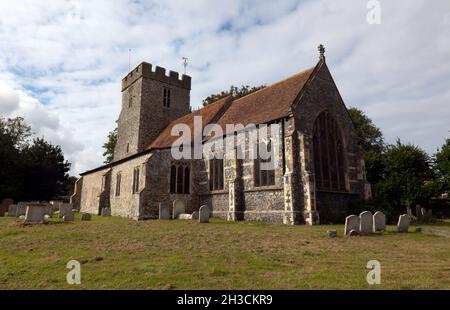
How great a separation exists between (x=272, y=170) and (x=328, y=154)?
3754 millimetres

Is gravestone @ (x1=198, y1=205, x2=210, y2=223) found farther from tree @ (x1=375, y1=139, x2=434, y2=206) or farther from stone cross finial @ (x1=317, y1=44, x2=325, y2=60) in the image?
tree @ (x1=375, y1=139, x2=434, y2=206)

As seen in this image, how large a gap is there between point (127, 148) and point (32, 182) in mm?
15787

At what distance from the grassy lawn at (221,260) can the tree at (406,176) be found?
17.3 metres

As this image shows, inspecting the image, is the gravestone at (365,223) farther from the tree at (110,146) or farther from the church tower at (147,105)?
the tree at (110,146)

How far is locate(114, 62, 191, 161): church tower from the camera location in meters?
30.5

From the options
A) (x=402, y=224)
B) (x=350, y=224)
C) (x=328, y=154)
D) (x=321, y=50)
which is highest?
(x=321, y=50)

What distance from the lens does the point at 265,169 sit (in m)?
18.5

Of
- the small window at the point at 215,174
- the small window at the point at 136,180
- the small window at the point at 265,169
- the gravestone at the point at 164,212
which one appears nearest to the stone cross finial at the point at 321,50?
the small window at the point at 265,169

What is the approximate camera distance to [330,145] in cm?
1938

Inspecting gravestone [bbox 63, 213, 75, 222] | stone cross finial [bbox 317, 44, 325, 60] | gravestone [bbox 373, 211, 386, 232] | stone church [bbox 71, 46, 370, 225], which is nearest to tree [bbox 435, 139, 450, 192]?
stone church [bbox 71, 46, 370, 225]

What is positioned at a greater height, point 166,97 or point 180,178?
point 166,97

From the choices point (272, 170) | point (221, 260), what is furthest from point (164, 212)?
point (221, 260)

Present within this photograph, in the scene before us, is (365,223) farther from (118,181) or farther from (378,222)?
(118,181)

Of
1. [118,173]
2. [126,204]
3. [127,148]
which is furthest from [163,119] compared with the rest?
[126,204]
